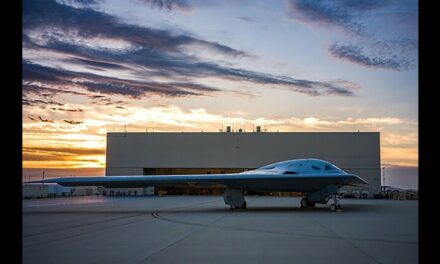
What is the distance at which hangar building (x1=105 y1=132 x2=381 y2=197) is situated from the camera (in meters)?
54.9

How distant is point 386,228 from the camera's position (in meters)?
14.4

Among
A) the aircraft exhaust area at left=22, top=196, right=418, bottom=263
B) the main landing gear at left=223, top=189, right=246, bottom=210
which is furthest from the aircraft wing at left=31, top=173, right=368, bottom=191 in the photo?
the aircraft exhaust area at left=22, top=196, right=418, bottom=263

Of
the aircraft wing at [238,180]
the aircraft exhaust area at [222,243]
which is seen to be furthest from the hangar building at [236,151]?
the aircraft exhaust area at [222,243]

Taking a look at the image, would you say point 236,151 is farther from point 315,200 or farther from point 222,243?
point 222,243

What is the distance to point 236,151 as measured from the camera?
185 feet

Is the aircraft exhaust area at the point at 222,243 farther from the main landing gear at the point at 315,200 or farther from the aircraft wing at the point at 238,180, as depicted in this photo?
the main landing gear at the point at 315,200

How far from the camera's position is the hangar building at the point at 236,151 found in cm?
5488

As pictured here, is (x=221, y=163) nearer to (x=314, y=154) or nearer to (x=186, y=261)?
(x=314, y=154)

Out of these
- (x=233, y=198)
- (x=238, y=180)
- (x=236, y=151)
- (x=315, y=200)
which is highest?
(x=236, y=151)

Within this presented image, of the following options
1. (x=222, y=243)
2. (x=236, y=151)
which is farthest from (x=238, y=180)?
(x=236, y=151)
